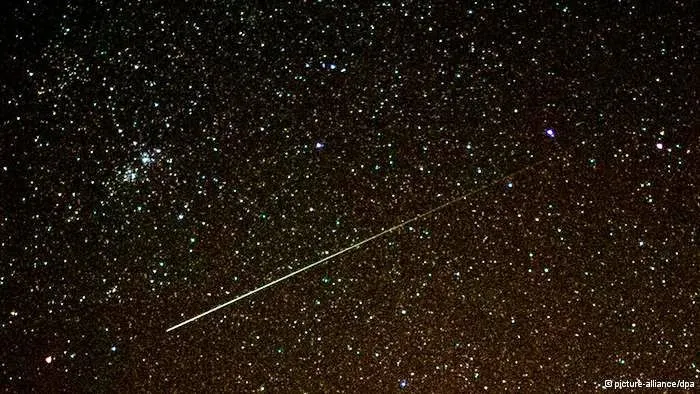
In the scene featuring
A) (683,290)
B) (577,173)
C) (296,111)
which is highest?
(296,111)

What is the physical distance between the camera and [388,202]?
0.40 meters

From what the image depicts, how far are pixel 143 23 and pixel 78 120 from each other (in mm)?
91

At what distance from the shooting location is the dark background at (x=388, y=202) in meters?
0.40

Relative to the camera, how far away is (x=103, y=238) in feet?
1.33

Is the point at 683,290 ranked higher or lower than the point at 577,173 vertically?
lower

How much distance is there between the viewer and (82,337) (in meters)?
0.40

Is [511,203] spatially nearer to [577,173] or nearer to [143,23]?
[577,173]

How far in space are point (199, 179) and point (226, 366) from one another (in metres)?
0.14

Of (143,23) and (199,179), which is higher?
(143,23)

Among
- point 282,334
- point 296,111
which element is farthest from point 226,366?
point 296,111

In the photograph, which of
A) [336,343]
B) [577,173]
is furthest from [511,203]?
[336,343]

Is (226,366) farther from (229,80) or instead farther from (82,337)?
(229,80)

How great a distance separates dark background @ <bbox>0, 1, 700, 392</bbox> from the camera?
15.7 inches

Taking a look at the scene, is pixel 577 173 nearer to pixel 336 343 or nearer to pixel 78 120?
pixel 336 343
